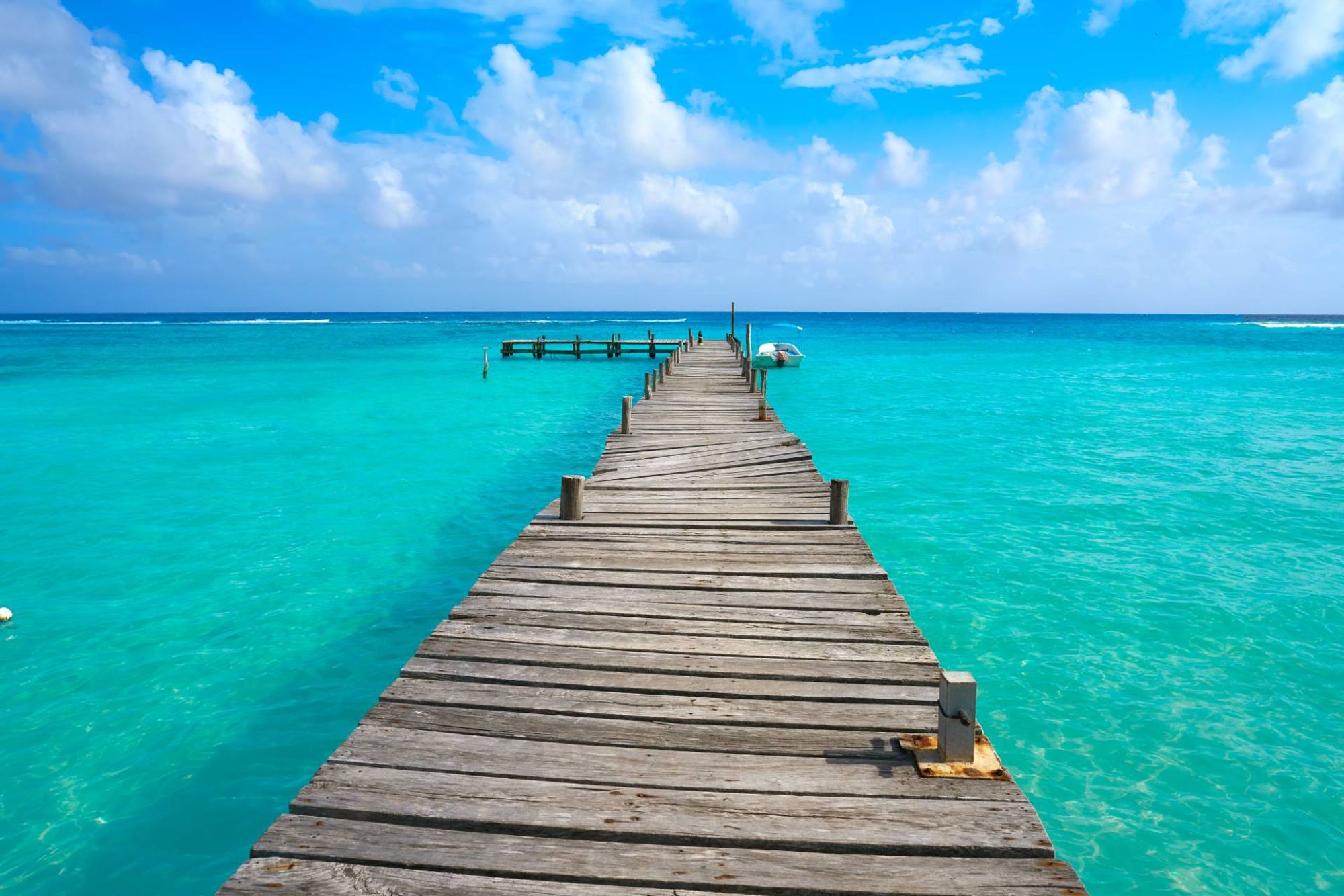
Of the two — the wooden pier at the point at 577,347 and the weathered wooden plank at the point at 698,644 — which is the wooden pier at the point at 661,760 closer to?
the weathered wooden plank at the point at 698,644

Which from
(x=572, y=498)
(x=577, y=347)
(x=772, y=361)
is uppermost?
(x=577, y=347)

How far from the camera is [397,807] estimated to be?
11.5ft

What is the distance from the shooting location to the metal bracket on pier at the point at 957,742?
3.70 meters

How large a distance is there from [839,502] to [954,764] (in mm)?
4248

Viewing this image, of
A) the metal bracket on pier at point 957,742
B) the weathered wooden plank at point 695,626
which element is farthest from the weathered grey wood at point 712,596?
the metal bracket on pier at point 957,742

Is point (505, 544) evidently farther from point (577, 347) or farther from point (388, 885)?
point (577, 347)

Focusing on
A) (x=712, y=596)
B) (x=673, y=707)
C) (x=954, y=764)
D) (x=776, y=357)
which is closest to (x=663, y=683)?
(x=673, y=707)

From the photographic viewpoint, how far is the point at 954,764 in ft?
12.4

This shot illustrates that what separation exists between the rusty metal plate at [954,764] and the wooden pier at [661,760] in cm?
3

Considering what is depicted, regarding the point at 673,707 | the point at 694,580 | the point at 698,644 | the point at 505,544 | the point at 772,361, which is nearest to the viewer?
the point at 673,707

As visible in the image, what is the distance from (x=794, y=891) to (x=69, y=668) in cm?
826

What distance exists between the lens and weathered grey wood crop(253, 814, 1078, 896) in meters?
3.08

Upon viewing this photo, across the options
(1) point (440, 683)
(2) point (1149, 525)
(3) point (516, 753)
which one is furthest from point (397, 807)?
(2) point (1149, 525)

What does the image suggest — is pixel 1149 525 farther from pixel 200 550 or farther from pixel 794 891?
pixel 200 550
